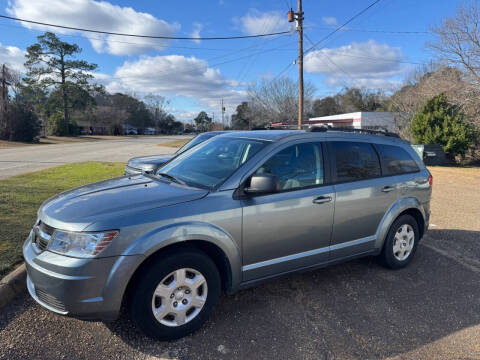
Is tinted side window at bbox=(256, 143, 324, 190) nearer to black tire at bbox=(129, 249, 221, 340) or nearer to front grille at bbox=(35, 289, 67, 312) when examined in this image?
black tire at bbox=(129, 249, 221, 340)

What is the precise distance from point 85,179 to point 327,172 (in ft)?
27.7

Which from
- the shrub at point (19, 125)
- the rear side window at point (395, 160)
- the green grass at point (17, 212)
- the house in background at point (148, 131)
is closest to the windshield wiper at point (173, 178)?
the green grass at point (17, 212)

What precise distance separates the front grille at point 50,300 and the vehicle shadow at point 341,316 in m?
0.61

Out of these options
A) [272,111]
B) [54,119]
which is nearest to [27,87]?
[54,119]

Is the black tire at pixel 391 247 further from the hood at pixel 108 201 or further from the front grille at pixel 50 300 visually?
the front grille at pixel 50 300

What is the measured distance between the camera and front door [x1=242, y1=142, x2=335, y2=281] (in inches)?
117

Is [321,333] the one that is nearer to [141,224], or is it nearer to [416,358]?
[416,358]

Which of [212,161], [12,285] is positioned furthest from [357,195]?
[12,285]

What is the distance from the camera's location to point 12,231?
186 inches

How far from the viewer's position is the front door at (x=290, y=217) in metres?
2.98

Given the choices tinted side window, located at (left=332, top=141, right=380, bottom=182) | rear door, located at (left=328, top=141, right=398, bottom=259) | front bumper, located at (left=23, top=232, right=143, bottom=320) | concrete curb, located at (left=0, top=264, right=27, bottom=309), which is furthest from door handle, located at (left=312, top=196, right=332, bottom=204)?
concrete curb, located at (left=0, top=264, right=27, bottom=309)

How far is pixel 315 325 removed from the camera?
→ 3.02 m

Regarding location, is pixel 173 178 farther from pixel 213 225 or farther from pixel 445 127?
pixel 445 127

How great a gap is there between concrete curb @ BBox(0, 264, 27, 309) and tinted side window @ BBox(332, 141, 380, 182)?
3.52 m
